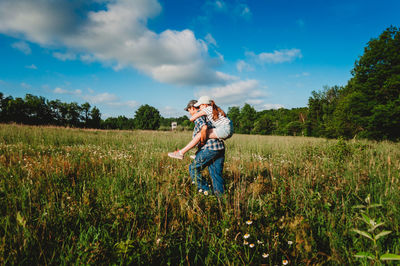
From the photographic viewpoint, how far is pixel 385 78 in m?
14.8

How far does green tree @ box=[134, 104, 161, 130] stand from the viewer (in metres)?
72.6

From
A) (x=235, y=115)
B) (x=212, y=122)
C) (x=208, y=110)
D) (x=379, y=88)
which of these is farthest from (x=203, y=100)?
(x=235, y=115)

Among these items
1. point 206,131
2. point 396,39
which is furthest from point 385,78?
point 206,131

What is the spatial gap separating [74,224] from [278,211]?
110 inches

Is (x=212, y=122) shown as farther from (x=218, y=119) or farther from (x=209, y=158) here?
(x=209, y=158)

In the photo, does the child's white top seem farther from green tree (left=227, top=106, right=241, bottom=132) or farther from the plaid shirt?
green tree (left=227, top=106, right=241, bottom=132)

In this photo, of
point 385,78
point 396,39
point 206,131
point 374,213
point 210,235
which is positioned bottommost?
point 210,235

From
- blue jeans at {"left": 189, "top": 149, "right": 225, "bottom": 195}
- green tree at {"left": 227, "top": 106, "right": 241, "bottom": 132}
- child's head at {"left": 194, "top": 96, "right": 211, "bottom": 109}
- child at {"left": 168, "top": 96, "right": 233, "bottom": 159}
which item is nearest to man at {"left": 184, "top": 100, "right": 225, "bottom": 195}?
blue jeans at {"left": 189, "top": 149, "right": 225, "bottom": 195}

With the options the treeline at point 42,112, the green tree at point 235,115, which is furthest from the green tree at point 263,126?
the treeline at point 42,112

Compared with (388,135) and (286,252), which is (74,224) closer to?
(286,252)

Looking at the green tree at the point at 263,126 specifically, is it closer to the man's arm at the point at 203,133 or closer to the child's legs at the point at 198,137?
the child's legs at the point at 198,137

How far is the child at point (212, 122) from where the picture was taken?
113 inches

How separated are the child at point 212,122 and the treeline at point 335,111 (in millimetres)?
9079

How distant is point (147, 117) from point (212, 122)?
7432 centimetres
